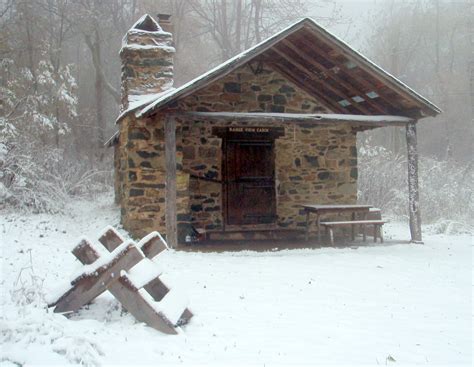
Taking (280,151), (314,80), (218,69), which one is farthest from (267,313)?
(314,80)

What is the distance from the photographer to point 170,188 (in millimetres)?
8172

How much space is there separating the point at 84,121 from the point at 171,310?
716 inches

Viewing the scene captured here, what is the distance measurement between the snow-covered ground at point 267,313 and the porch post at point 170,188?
42 centimetres

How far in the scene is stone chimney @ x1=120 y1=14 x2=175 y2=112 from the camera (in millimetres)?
9773

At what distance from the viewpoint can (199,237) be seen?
9.37 m

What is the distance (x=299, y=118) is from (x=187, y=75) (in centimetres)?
1359

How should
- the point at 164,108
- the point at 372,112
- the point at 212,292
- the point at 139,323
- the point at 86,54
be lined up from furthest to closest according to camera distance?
the point at 86,54 < the point at 372,112 < the point at 164,108 < the point at 212,292 < the point at 139,323

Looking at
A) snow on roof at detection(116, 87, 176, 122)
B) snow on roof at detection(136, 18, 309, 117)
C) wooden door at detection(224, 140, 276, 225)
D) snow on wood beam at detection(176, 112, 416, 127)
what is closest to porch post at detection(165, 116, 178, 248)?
snow on wood beam at detection(176, 112, 416, 127)

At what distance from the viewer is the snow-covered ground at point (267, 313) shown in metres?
3.57

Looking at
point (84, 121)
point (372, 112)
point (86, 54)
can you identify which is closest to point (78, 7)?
point (84, 121)

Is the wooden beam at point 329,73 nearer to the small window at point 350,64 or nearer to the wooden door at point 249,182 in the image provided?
the small window at point 350,64

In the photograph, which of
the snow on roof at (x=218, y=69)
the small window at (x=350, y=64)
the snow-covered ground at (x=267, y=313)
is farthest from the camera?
the small window at (x=350, y=64)

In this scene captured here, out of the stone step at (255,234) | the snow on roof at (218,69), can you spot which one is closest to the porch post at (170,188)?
the snow on roof at (218,69)

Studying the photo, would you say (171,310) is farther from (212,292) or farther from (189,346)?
(212,292)
